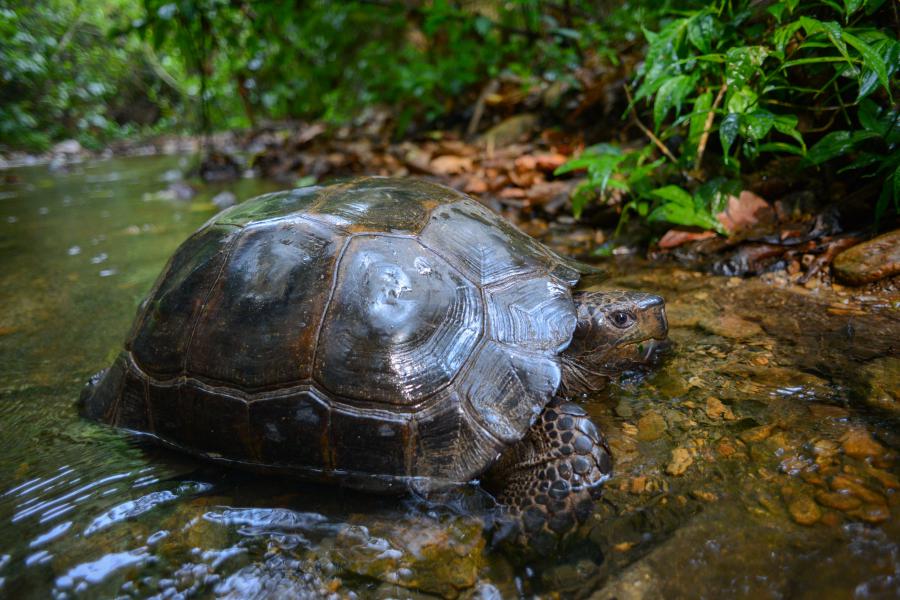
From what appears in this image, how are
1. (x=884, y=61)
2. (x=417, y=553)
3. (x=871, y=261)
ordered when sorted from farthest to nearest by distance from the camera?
(x=871, y=261), (x=884, y=61), (x=417, y=553)

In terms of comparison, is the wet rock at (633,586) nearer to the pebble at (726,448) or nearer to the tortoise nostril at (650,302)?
the pebble at (726,448)

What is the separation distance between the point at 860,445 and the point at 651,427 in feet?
2.13

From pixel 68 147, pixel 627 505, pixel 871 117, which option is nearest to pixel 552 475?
pixel 627 505

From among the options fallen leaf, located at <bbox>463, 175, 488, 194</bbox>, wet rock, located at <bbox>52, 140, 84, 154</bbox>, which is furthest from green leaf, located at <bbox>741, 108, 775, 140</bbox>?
wet rock, located at <bbox>52, 140, 84, 154</bbox>

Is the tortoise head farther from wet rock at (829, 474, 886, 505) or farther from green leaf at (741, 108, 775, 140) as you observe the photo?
green leaf at (741, 108, 775, 140)

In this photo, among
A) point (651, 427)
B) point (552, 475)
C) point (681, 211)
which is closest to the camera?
point (552, 475)

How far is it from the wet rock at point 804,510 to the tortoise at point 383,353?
544 millimetres

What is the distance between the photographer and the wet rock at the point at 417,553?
1.55m

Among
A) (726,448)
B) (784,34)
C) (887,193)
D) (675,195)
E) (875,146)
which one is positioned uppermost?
(784,34)

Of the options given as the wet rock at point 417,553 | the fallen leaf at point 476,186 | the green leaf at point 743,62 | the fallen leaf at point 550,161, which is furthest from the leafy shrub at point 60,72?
the wet rock at point 417,553

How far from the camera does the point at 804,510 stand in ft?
5.03

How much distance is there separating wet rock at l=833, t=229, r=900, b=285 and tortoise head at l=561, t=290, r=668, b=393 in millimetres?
1195

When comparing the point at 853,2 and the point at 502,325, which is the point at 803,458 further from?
the point at 853,2

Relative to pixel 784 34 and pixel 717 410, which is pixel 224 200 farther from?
pixel 717 410
